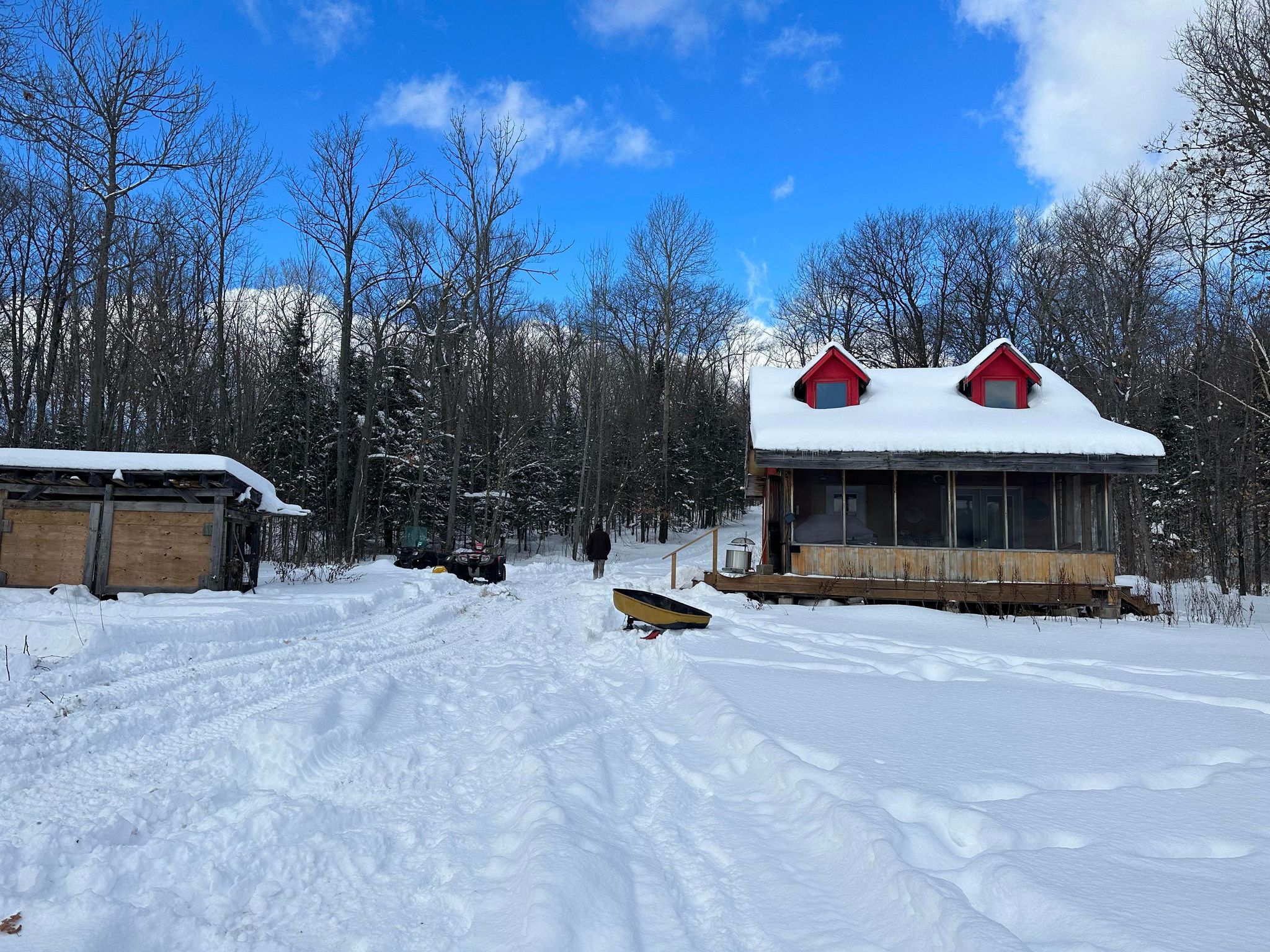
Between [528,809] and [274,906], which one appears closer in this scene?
[274,906]

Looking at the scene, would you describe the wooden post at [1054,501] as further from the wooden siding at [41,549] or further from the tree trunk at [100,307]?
the tree trunk at [100,307]

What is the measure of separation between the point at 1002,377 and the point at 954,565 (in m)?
6.04

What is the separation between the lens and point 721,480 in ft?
162

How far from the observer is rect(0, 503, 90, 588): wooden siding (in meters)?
13.3

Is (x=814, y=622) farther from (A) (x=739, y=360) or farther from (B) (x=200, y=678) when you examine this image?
(A) (x=739, y=360)

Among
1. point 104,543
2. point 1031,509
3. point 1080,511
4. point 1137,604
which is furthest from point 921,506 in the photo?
point 104,543

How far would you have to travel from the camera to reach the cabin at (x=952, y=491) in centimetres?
1600

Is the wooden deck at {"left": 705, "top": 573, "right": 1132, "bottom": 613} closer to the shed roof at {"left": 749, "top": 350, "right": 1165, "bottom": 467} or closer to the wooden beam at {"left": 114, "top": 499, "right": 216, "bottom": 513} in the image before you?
the shed roof at {"left": 749, "top": 350, "right": 1165, "bottom": 467}

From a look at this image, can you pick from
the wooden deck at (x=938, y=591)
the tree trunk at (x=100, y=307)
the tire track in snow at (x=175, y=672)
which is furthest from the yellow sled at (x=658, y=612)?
the tree trunk at (x=100, y=307)

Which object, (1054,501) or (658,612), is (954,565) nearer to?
(1054,501)

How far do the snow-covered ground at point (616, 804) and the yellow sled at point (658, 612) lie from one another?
2.89 metres

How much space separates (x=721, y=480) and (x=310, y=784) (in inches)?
1804

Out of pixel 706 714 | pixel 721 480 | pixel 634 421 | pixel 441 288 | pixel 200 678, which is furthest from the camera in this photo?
pixel 721 480

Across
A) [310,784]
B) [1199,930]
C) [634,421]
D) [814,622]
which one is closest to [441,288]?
[634,421]
